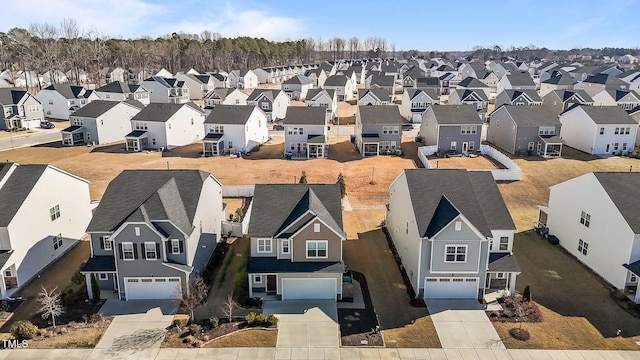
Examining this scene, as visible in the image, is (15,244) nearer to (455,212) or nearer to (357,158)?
(455,212)

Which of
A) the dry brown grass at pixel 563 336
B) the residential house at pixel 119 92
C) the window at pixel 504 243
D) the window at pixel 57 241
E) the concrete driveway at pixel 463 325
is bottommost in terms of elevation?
the dry brown grass at pixel 563 336

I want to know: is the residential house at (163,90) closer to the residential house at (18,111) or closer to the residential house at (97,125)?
the residential house at (18,111)

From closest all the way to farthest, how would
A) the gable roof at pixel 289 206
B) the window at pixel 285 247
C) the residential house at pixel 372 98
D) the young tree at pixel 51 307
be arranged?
1. the young tree at pixel 51 307
2. the window at pixel 285 247
3. the gable roof at pixel 289 206
4. the residential house at pixel 372 98

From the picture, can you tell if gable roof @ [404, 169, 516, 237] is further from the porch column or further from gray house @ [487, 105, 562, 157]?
gray house @ [487, 105, 562, 157]

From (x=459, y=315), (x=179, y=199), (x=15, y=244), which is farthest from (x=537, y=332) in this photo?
(x=15, y=244)

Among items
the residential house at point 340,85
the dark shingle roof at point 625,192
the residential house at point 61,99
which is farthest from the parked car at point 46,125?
the dark shingle roof at point 625,192

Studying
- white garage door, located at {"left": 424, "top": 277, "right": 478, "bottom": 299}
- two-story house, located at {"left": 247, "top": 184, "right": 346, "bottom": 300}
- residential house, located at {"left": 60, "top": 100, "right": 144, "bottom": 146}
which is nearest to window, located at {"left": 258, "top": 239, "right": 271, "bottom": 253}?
two-story house, located at {"left": 247, "top": 184, "right": 346, "bottom": 300}
